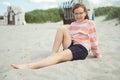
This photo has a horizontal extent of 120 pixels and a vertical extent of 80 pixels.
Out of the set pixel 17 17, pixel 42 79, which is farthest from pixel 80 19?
pixel 17 17

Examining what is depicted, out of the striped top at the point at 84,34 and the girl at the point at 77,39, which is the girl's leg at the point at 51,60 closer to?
the girl at the point at 77,39

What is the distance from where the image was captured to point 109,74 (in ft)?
12.2

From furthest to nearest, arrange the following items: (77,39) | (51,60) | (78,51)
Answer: (77,39)
(78,51)
(51,60)

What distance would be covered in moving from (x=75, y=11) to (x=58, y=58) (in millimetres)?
821

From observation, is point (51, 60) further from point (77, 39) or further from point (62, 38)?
point (77, 39)

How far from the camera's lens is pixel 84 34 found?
183 inches

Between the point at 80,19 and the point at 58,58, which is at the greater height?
the point at 80,19

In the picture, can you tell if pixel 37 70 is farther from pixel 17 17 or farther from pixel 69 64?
pixel 17 17

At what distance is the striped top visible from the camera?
15.2 ft

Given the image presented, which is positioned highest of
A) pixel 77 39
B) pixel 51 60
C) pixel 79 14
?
pixel 79 14

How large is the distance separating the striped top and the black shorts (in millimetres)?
73

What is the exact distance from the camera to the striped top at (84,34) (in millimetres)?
4625

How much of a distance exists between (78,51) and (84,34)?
0.33 meters

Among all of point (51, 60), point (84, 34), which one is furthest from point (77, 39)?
point (51, 60)
